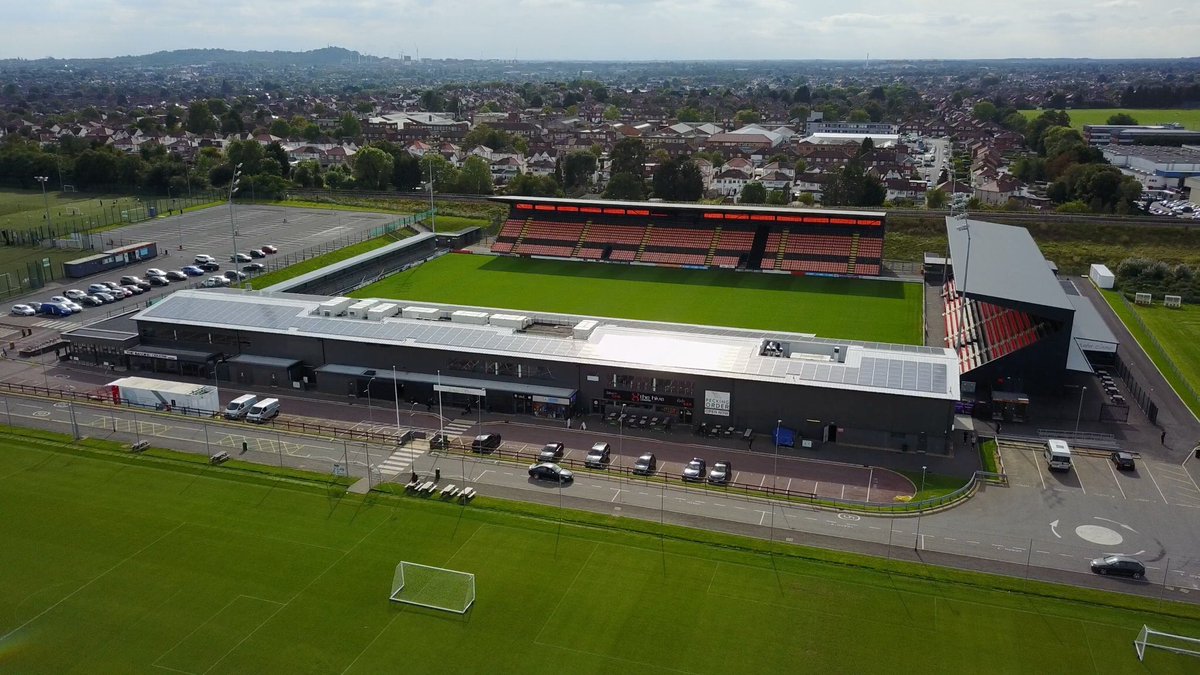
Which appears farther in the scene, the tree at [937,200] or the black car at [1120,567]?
the tree at [937,200]

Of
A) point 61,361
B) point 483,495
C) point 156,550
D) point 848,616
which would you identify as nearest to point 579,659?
point 848,616

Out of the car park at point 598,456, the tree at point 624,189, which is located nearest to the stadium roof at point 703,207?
the tree at point 624,189

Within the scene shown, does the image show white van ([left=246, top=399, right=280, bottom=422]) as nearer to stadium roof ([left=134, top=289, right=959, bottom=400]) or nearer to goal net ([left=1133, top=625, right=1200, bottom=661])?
stadium roof ([left=134, top=289, right=959, bottom=400])

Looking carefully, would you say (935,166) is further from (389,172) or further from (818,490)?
(818,490)

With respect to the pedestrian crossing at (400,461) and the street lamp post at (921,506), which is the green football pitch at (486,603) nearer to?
the street lamp post at (921,506)

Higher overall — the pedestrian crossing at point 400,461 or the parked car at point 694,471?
the parked car at point 694,471
